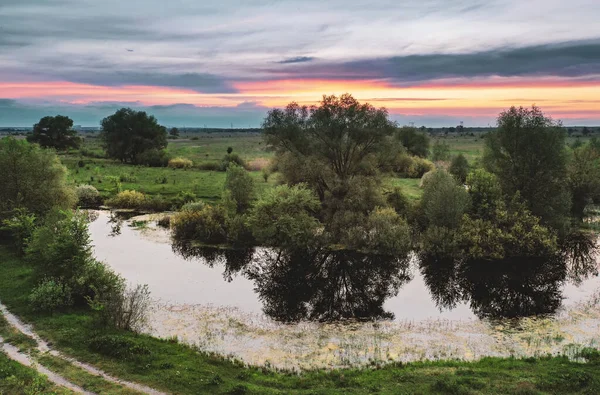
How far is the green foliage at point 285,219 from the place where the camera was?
42312 mm

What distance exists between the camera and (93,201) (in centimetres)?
6400

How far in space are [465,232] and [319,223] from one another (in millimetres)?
13030

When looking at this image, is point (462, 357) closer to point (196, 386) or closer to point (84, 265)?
point (196, 386)

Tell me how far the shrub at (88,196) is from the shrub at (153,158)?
1493 inches

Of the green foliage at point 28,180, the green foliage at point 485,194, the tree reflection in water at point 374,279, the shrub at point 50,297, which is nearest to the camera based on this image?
the shrub at point 50,297

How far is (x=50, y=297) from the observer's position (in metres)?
26.1

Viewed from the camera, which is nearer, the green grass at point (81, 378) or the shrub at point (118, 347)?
the green grass at point (81, 378)

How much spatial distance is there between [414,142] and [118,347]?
8769 centimetres

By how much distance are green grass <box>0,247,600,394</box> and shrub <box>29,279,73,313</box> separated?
11.0 feet

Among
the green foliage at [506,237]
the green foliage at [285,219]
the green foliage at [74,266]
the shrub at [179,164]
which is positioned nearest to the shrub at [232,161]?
the shrub at [179,164]

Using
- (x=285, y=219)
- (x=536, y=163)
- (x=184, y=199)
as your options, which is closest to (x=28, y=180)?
(x=184, y=199)

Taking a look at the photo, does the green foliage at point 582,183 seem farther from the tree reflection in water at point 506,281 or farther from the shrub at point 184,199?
the shrub at point 184,199

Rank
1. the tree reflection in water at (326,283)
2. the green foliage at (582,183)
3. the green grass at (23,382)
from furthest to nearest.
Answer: the green foliage at (582,183)
the tree reflection in water at (326,283)
the green grass at (23,382)

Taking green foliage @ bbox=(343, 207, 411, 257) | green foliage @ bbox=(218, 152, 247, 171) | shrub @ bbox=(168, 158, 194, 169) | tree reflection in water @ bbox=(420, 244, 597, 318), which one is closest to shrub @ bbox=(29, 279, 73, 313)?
tree reflection in water @ bbox=(420, 244, 597, 318)
